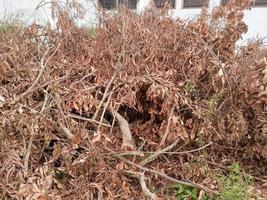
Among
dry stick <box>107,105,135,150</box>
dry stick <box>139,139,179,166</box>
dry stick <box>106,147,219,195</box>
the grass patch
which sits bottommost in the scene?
the grass patch

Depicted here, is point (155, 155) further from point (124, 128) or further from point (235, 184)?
point (235, 184)

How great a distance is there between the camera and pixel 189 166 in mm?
3229

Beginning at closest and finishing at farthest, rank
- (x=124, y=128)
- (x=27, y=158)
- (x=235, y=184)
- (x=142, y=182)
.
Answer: (x=142, y=182) → (x=27, y=158) → (x=235, y=184) → (x=124, y=128)

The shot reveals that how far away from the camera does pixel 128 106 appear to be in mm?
3418

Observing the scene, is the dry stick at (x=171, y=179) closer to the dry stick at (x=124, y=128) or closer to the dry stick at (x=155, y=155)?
the dry stick at (x=155, y=155)

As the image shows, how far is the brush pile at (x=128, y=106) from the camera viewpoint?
9.64ft

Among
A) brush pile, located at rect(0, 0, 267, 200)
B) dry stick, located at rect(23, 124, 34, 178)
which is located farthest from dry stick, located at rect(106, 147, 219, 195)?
dry stick, located at rect(23, 124, 34, 178)

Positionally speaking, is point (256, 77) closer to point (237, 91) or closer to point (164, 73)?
point (237, 91)

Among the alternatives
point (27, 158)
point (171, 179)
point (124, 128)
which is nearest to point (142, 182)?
point (171, 179)

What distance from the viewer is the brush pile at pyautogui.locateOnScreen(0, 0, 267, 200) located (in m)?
2.94

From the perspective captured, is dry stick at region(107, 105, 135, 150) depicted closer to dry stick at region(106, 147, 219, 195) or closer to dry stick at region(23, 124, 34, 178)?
dry stick at region(106, 147, 219, 195)

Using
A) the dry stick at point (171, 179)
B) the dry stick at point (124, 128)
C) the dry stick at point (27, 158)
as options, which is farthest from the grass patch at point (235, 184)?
the dry stick at point (27, 158)

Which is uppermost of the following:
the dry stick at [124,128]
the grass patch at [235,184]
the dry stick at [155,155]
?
the dry stick at [124,128]

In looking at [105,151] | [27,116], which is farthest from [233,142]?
Answer: [27,116]
